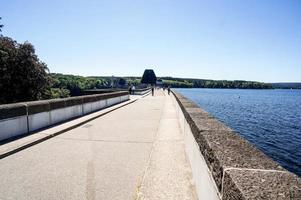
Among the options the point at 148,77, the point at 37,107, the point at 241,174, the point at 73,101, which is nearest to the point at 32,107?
the point at 37,107

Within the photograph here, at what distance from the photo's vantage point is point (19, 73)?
26.1 m

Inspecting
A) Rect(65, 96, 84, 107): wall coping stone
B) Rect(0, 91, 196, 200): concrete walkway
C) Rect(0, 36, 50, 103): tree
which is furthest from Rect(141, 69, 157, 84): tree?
Rect(0, 91, 196, 200): concrete walkway

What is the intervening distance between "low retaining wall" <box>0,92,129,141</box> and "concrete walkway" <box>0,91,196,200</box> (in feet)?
3.84

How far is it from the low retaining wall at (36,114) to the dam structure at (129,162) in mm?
33

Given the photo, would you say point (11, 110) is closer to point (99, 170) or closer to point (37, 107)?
point (37, 107)

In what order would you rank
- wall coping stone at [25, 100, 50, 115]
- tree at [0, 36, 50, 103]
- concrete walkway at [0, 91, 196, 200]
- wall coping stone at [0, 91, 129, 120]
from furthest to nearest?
tree at [0, 36, 50, 103], wall coping stone at [25, 100, 50, 115], wall coping stone at [0, 91, 129, 120], concrete walkway at [0, 91, 196, 200]

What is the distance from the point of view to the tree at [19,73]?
81.3 ft

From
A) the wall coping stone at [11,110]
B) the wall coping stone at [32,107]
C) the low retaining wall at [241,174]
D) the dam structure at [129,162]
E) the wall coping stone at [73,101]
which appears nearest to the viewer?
the low retaining wall at [241,174]

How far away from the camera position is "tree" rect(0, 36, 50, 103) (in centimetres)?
2477

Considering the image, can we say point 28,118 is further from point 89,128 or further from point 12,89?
point 12,89

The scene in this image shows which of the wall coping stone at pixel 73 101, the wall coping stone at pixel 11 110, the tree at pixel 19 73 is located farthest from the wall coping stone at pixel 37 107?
the tree at pixel 19 73

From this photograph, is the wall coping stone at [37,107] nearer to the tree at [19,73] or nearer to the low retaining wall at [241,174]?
the low retaining wall at [241,174]

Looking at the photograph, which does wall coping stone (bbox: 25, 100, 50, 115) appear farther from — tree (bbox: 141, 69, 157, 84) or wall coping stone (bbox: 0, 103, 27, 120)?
tree (bbox: 141, 69, 157, 84)

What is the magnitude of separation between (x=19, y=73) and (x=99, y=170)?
25.1 m
